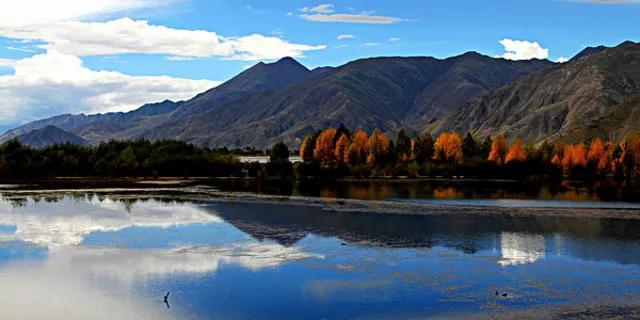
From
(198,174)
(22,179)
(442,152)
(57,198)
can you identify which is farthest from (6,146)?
(442,152)

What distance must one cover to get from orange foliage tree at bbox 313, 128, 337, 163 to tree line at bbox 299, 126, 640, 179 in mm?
1925

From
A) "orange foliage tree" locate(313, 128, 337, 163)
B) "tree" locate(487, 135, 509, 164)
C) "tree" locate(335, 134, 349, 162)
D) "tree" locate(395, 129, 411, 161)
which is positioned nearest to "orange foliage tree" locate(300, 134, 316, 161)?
"orange foliage tree" locate(313, 128, 337, 163)

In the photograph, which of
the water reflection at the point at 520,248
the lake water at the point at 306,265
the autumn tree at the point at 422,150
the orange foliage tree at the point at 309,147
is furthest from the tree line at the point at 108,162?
the water reflection at the point at 520,248

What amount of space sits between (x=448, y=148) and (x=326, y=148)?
3182 cm

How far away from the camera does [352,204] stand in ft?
297

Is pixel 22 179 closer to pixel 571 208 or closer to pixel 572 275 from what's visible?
pixel 571 208

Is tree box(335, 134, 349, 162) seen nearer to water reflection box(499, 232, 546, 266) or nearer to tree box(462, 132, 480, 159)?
tree box(462, 132, 480, 159)

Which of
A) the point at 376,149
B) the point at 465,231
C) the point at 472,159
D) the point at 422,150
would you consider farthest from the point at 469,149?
the point at 465,231

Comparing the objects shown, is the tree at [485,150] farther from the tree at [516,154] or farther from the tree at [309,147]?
the tree at [309,147]

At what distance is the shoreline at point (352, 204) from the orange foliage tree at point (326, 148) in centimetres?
6986

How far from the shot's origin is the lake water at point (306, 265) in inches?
1449

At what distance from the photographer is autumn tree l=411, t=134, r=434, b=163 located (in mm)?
174250

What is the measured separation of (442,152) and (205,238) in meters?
121

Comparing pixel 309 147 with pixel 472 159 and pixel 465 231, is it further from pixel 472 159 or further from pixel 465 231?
pixel 465 231
